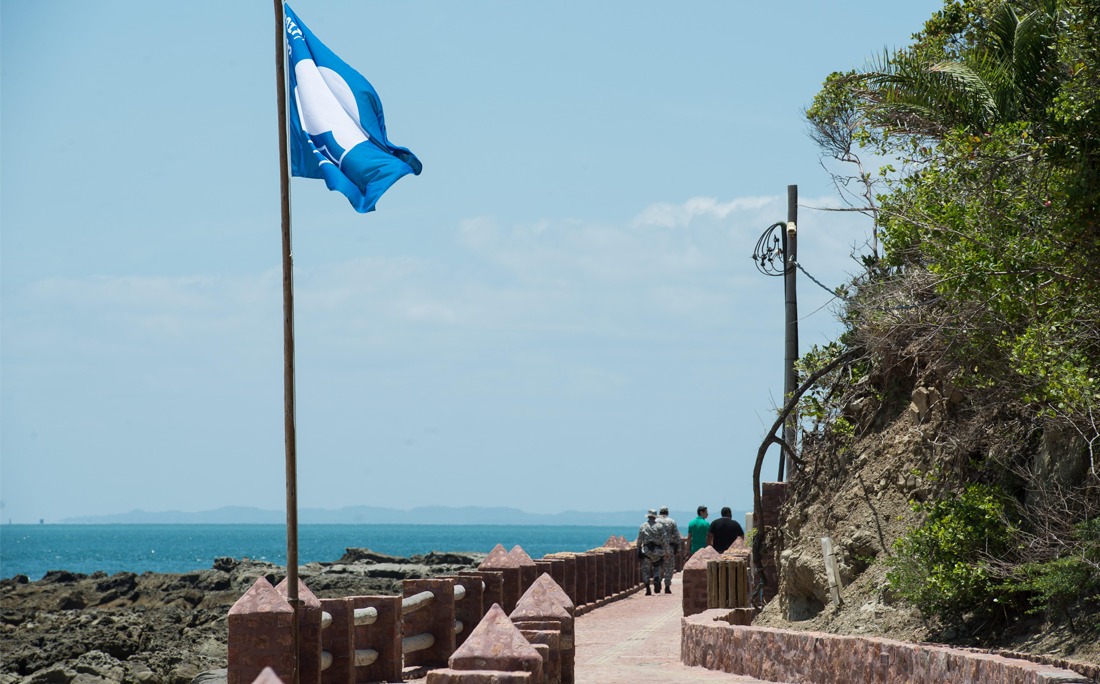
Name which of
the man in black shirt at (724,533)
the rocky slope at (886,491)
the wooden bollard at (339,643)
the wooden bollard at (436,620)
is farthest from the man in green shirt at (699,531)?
the wooden bollard at (339,643)

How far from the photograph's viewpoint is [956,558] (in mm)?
12539

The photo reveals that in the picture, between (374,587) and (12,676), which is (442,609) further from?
(374,587)

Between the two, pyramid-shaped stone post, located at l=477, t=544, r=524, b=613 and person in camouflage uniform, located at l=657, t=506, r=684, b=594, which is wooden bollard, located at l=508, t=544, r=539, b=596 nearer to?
pyramid-shaped stone post, located at l=477, t=544, r=524, b=613

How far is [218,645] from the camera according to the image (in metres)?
24.1

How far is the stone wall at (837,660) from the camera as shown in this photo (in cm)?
1046

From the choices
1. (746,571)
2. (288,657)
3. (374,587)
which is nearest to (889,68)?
(746,571)

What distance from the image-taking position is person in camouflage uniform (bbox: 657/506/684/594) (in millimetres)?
26984

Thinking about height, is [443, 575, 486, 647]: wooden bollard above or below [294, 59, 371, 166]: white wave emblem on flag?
below

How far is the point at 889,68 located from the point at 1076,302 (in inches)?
150

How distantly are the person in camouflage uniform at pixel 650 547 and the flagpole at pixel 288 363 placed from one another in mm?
16974

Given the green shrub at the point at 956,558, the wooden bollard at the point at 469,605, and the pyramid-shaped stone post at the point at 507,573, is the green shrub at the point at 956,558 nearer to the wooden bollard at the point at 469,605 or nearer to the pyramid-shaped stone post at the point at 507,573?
the wooden bollard at the point at 469,605

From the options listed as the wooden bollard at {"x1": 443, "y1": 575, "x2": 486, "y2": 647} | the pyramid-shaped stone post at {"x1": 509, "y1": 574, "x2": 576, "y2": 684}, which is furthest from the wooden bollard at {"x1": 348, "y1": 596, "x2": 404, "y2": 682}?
the wooden bollard at {"x1": 443, "y1": 575, "x2": 486, "y2": 647}

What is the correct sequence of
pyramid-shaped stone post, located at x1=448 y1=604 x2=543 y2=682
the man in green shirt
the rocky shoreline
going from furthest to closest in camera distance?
the man in green shirt < the rocky shoreline < pyramid-shaped stone post, located at x1=448 y1=604 x2=543 y2=682

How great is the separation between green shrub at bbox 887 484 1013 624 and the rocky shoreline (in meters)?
7.04
